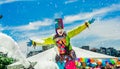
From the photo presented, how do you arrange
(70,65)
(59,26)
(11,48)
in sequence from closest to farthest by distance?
1. (11,48)
2. (70,65)
3. (59,26)

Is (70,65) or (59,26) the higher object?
(59,26)

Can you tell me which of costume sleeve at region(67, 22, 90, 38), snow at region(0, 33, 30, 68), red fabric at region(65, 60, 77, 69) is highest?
snow at region(0, 33, 30, 68)

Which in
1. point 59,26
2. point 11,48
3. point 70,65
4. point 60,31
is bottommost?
point 70,65

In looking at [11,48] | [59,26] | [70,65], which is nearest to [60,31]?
[59,26]

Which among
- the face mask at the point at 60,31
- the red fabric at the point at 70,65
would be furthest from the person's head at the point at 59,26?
the red fabric at the point at 70,65

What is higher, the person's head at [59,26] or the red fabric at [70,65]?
the person's head at [59,26]

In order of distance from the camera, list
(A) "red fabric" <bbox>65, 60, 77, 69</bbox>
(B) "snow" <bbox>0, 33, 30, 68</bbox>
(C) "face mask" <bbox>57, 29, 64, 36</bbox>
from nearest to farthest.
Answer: (B) "snow" <bbox>0, 33, 30, 68</bbox>, (A) "red fabric" <bbox>65, 60, 77, 69</bbox>, (C) "face mask" <bbox>57, 29, 64, 36</bbox>

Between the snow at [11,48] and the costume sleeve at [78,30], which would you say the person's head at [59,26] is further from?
the snow at [11,48]

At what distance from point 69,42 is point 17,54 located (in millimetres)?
16953

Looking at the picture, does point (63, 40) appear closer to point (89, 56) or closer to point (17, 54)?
point (89, 56)

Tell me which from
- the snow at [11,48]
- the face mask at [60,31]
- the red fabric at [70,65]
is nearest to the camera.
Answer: the snow at [11,48]

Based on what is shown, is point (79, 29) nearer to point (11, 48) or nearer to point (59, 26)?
point (59, 26)

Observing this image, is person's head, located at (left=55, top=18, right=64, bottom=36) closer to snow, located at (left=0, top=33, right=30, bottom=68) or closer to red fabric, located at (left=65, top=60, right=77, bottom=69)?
red fabric, located at (left=65, top=60, right=77, bottom=69)

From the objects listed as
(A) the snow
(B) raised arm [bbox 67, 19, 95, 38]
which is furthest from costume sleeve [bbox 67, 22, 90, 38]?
(A) the snow
